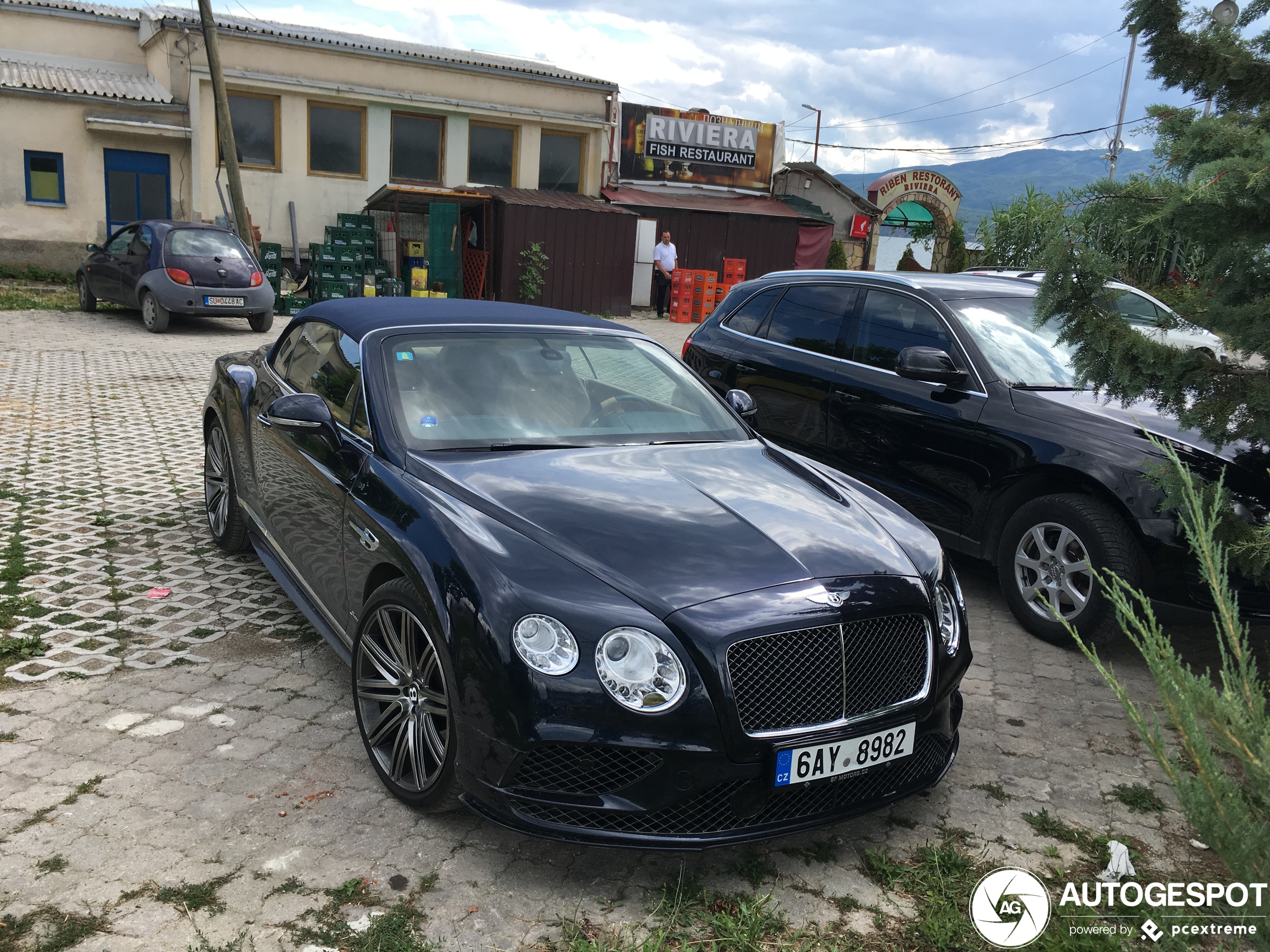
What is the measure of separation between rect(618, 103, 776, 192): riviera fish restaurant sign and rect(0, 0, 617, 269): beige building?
1.09m

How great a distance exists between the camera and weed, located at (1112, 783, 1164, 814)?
3537mm

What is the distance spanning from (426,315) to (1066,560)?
3.30m

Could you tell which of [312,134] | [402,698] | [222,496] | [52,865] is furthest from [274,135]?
[52,865]

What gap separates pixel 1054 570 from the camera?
4895 millimetres

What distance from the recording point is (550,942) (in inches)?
106

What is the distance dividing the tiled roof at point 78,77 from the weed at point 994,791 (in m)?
23.8

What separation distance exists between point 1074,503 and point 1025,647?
0.78 meters

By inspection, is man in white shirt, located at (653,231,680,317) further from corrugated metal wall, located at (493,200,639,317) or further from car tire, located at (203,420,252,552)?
car tire, located at (203,420,252,552)

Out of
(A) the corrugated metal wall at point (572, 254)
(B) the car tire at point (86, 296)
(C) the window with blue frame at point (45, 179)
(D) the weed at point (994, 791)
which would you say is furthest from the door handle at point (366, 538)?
(C) the window with blue frame at point (45, 179)

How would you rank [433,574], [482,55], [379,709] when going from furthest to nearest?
[482,55]
[379,709]
[433,574]

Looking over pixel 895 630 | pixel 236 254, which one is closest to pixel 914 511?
pixel 895 630

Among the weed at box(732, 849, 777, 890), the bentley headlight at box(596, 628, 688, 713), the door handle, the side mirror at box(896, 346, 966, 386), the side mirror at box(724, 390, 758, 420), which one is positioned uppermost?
the side mirror at box(896, 346, 966, 386)

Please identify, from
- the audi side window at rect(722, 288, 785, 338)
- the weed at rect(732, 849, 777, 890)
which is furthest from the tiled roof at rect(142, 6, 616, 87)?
the weed at rect(732, 849, 777, 890)

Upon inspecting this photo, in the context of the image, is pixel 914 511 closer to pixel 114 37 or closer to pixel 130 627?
pixel 130 627
